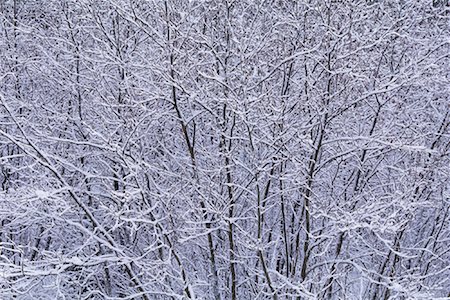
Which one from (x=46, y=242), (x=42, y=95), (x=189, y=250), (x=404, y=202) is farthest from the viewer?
(x=46, y=242)

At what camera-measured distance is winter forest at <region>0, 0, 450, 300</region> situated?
533 centimetres

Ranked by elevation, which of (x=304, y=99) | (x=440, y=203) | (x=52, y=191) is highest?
(x=304, y=99)

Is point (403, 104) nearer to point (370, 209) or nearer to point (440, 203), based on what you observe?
point (440, 203)

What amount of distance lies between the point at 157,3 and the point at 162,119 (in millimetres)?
1868

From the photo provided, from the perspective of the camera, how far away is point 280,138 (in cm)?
545

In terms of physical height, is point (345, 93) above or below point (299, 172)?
above

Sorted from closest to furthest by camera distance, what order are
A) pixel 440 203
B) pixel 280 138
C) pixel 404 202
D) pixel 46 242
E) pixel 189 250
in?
pixel 404 202 → pixel 280 138 → pixel 440 203 → pixel 189 250 → pixel 46 242

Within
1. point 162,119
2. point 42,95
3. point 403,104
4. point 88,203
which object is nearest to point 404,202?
point 403,104

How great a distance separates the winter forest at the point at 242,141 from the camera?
17.5ft

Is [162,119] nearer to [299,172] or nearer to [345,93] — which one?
[299,172]

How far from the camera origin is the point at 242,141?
6504 millimetres

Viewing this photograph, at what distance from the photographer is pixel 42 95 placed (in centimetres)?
859

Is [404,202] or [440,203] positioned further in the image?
[440,203]

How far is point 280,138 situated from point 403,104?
99.7 inches
